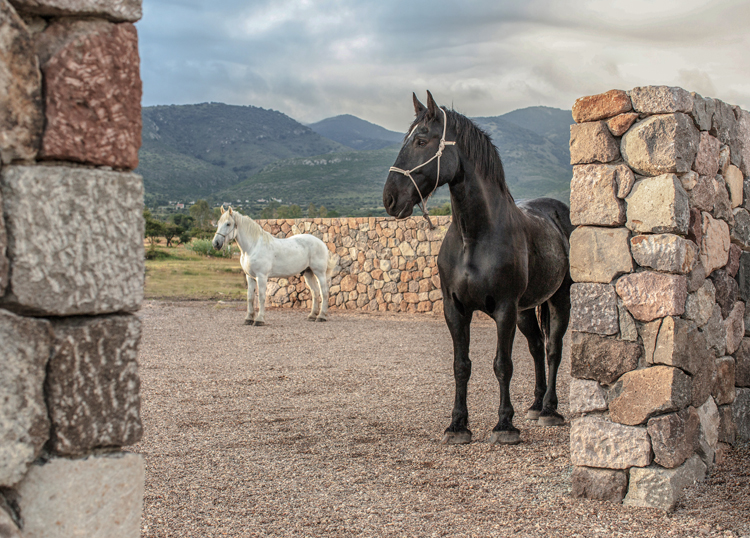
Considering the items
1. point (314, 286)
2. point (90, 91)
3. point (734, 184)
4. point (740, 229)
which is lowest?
point (314, 286)

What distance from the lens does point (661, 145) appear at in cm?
297

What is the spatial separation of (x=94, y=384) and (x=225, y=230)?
30.3ft

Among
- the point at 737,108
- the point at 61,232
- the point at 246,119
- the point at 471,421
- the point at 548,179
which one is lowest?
the point at 471,421

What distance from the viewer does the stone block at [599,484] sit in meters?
3.09

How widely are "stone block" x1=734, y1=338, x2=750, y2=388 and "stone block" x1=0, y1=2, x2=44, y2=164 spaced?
3.99 meters

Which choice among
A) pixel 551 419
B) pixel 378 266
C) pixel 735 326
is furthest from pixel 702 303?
pixel 378 266

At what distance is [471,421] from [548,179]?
47.0m

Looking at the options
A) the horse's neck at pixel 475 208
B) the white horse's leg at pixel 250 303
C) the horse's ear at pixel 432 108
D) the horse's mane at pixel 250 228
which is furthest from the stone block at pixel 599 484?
the horse's mane at pixel 250 228

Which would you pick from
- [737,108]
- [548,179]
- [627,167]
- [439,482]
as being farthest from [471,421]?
[548,179]

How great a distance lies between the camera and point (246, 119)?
88.5m

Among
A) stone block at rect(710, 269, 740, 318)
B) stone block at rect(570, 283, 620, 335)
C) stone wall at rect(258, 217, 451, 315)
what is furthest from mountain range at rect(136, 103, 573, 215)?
stone block at rect(570, 283, 620, 335)

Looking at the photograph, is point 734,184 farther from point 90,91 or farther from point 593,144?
point 90,91

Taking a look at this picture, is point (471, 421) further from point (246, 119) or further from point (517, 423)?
point (246, 119)

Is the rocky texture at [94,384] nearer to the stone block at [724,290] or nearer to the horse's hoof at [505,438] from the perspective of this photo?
the horse's hoof at [505,438]
